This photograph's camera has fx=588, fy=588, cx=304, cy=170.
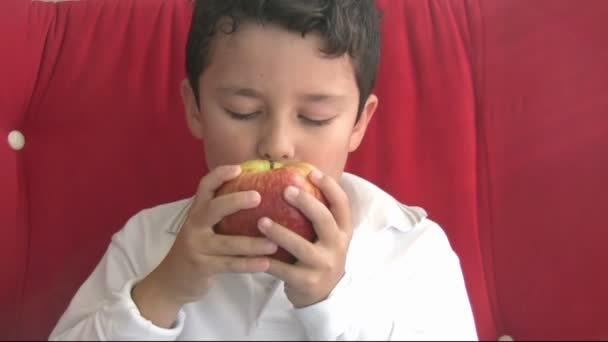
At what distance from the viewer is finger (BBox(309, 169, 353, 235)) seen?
0.68 meters

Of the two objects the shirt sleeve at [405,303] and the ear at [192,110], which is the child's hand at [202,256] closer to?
the shirt sleeve at [405,303]

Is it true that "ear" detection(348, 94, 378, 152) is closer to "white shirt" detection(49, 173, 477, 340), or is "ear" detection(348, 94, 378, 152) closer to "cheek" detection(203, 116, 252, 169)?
"white shirt" detection(49, 173, 477, 340)

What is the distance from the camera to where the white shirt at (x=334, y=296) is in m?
0.75

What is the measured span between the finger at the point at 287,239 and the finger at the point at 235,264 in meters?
0.03

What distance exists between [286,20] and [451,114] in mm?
434

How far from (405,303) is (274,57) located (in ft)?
1.31

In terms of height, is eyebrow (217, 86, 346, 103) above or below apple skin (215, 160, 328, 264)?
above

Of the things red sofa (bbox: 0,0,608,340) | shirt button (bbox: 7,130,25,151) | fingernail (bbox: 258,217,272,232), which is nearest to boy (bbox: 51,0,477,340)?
fingernail (bbox: 258,217,272,232)

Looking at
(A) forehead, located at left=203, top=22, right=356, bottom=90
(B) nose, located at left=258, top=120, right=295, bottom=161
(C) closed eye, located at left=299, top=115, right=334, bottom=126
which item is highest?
(A) forehead, located at left=203, top=22, right=356, bottom=90

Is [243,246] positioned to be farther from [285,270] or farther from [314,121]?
[314,121]

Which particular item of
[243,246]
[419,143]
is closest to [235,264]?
[243,246]

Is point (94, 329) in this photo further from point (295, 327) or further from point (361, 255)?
point (361, 255)

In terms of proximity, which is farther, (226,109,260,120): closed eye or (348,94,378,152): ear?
(348,94,378,152): ear

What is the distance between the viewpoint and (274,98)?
2.48 feet
